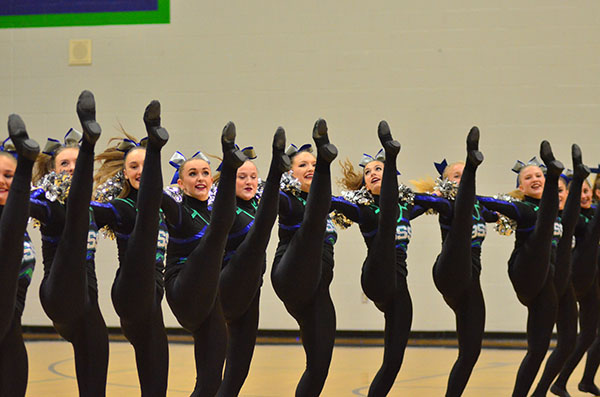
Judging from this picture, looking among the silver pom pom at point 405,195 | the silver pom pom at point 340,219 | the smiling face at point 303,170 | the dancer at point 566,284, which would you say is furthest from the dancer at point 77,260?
the dancer at point 566,284

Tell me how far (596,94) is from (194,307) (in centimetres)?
529

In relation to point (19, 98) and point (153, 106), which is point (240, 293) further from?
point (19, 98)

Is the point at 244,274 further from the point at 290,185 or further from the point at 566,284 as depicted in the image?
the point at 566,284

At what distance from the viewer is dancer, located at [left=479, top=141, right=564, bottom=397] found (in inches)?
183

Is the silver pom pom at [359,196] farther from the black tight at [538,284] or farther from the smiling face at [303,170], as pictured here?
the black tight at [538,284]

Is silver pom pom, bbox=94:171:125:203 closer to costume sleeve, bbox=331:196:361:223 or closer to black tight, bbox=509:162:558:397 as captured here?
costume sleeve, bbox=331:196:361:223

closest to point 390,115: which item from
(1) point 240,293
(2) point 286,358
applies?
(2) point 286,358

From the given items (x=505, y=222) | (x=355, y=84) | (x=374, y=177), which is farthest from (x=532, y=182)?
(x=355, y=84)

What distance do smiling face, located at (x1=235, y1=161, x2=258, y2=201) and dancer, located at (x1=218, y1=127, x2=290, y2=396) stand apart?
6.0 inches

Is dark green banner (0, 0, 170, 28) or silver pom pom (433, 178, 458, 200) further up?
dark green banner (0, 0, 170, 28)

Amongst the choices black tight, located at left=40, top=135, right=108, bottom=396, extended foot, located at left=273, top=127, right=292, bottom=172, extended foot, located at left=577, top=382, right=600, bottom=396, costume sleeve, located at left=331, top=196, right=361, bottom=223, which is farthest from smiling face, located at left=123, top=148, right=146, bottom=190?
extended foot, located at left=577, top=382, right=600, bottom=396

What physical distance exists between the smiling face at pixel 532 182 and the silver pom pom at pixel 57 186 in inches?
114

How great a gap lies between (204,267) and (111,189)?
71 centimetres

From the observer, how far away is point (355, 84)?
784 cm
